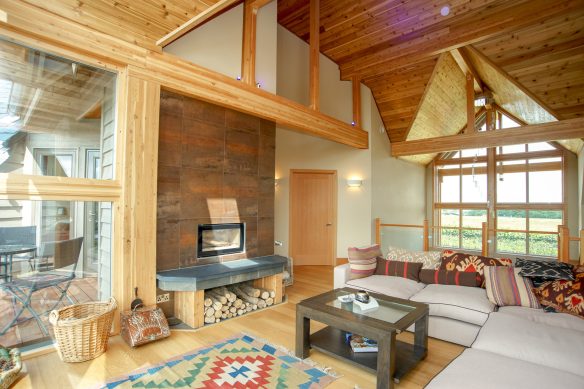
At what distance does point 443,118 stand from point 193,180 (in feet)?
20.4

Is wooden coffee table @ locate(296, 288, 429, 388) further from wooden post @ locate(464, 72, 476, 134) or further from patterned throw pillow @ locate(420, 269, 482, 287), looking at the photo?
wooden post @ locate(464, 72, 476, 134)

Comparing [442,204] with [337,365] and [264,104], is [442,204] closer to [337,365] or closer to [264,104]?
[264,104]

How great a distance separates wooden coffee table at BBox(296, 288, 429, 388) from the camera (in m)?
2.12

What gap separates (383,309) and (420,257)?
5.06 ft

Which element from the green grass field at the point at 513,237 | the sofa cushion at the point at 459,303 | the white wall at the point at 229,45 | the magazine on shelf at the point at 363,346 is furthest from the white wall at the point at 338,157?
the magazine on shelf at the point at 363,346

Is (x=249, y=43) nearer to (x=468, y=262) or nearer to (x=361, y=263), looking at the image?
(x=361, y=263)

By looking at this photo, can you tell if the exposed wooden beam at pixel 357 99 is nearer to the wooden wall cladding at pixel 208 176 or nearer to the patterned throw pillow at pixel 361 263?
the wooden wall cladding at pixel 208 176

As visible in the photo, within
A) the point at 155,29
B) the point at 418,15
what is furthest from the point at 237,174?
the point at 418,15

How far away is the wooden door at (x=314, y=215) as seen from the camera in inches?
261

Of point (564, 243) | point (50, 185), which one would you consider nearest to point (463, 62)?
point (564, 243)

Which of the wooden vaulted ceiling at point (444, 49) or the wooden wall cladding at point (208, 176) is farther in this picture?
the wooden vaulted ceiling at point (444, 49)

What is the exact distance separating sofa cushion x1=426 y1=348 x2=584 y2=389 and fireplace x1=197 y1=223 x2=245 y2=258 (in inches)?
108

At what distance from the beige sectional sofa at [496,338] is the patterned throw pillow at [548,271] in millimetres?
332

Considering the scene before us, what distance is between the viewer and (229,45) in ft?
12.9
